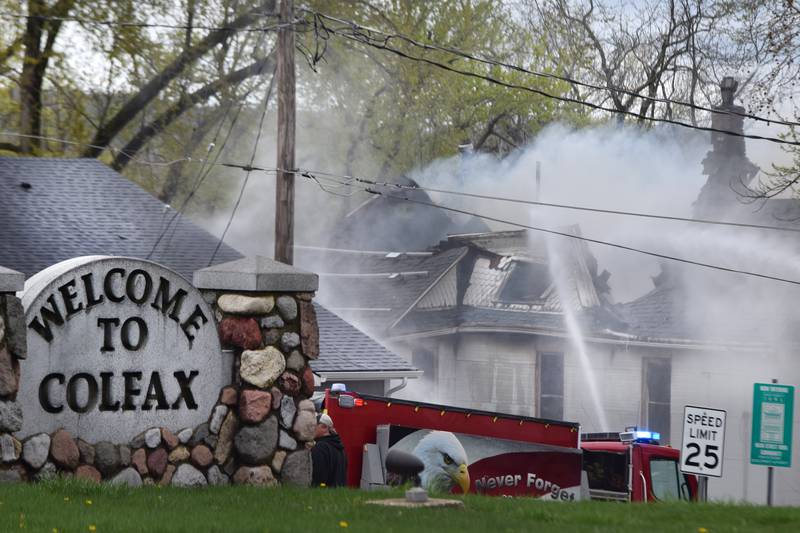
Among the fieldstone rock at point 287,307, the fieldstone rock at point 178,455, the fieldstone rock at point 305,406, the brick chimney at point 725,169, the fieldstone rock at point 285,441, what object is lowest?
the fieldstone rock at point 178,455

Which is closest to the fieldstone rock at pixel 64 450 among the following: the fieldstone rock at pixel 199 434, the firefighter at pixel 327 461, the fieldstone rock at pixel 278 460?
the fieldstone rock at pixel 199 434

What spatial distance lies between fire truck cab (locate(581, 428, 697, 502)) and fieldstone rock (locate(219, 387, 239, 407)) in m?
8.76

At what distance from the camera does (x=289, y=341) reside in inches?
434

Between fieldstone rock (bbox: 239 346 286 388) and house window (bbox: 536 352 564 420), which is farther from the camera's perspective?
house window (bbox: 536 352 564 420)

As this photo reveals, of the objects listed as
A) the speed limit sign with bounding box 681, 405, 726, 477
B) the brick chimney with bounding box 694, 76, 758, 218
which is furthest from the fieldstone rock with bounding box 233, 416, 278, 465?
the brick chimney with bounding box 694, 76, 758, 218

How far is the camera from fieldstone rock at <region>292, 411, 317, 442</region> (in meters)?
11.0

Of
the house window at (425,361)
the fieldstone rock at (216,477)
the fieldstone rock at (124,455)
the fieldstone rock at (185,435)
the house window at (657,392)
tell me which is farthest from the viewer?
the house window at (425,361)

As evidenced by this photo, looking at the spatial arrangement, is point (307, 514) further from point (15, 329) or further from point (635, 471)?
point (635, 471)

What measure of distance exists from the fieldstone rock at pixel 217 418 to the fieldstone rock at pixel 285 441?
52cm

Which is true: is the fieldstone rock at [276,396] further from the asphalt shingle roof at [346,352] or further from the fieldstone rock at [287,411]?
the asphalt shingle roof at [346,352]

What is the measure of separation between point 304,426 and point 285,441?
0.21 meters

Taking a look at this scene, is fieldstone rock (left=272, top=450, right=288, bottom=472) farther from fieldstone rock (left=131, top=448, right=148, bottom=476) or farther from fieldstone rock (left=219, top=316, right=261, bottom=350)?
fieldstone rock (left=131, top=448, right=148, bottom=476)

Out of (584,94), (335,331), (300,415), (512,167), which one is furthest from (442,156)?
(300,415)

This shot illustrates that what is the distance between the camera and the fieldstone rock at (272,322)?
35.8ft
